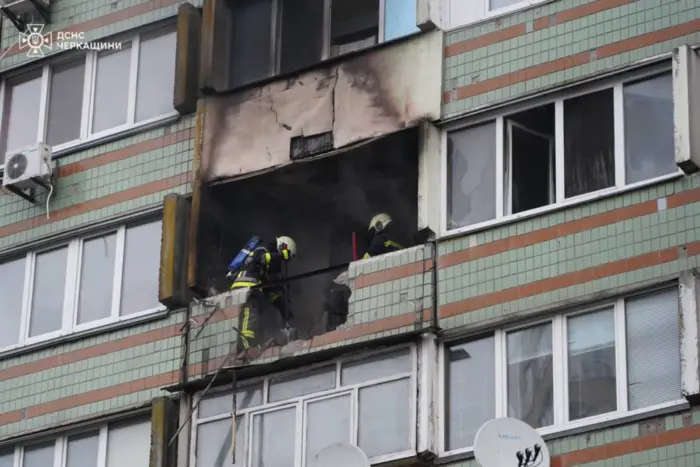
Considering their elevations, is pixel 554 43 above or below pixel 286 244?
above

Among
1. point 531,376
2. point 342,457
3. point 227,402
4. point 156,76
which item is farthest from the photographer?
point 156,76

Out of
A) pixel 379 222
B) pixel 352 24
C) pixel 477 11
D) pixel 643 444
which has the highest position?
pixel 352 24

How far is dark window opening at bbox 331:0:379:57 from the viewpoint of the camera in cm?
2514

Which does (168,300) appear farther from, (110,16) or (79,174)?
(110,16)

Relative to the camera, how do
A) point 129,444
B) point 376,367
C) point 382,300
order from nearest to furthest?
point 376,367
point 382,300
point 129,444

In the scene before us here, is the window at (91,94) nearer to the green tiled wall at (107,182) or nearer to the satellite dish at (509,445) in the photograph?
the green tiled wall at (107,182)

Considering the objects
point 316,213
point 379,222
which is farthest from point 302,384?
point 316,213

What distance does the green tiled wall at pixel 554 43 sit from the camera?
21.5 m

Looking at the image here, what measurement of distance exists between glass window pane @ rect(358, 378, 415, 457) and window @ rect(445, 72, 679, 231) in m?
1.96

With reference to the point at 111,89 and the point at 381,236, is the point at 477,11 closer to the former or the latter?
the point at 381,236

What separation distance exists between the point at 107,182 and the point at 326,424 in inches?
202

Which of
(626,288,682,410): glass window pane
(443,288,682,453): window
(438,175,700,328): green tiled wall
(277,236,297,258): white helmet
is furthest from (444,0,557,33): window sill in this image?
(626,288,682,410): glass window pane

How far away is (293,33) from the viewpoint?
25.3 m

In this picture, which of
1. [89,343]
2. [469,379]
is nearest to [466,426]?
[469,379]
